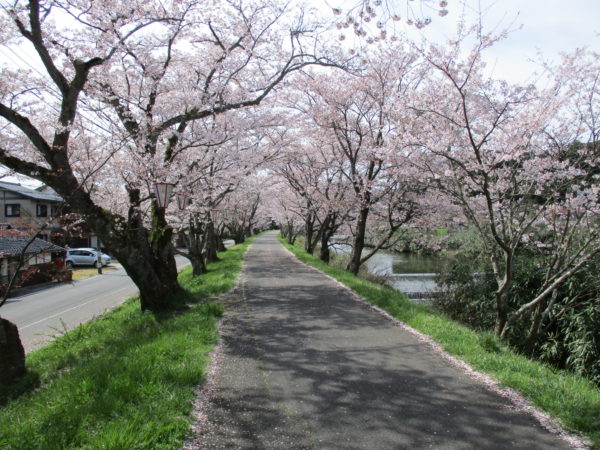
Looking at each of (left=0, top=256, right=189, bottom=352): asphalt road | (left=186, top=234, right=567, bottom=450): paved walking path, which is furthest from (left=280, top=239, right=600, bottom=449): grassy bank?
(left=0, top=256, right=189, bottom=352): asphalt road

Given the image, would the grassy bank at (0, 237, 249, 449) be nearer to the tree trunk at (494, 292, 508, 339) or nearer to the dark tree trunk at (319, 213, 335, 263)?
the tree trunk at (494, 292, 508, 339)

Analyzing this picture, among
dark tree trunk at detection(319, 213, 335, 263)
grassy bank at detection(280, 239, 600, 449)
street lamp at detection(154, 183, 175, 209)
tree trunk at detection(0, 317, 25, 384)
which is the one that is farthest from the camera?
dark tree trunk at detection(319, 213, 335, 263)

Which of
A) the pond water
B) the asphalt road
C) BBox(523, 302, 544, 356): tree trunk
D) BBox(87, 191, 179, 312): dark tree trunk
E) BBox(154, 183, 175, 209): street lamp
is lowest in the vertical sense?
the asphalt road

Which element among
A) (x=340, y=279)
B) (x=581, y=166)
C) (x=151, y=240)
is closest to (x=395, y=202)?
(x=340, y=279)

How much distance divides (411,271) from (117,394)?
71.7 ft

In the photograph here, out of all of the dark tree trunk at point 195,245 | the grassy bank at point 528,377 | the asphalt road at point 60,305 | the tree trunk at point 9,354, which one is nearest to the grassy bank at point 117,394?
the tree trunk at point 9,354

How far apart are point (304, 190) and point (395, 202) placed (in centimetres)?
707

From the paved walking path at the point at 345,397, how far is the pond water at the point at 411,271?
7.55 m

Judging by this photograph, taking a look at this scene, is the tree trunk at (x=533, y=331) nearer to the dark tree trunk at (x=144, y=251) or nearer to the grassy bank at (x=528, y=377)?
the grassy bank at (x=528, y=377)

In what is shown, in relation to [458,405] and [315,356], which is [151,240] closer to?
[315,356]

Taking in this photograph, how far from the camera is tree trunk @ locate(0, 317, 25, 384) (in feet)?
18.1

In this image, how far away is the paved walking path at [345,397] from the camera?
3.20m

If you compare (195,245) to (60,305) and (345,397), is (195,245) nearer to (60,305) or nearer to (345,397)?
(60,305)

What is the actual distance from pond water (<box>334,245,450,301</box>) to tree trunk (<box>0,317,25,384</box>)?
10.6 metres
